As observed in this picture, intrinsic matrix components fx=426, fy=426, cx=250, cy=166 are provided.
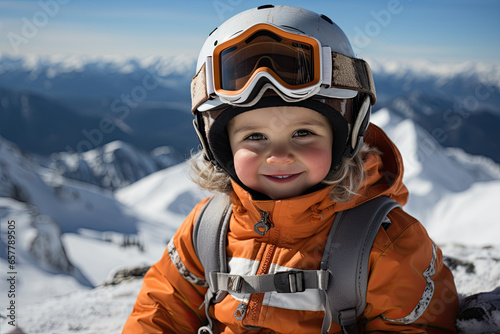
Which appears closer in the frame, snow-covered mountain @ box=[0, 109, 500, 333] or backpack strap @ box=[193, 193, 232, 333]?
backpack strap @ box=[193, 193, 232, 333]

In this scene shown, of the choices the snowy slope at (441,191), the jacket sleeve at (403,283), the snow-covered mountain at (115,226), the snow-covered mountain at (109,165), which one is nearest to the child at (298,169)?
the jacket sleeve at (403,283)

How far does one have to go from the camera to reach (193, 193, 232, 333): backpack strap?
67.5 inches

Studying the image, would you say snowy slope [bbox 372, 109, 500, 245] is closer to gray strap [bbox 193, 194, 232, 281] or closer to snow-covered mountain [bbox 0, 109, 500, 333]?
snow-covered mountain [bbox 0, 109, 500, 333]

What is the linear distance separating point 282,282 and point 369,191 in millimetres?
482

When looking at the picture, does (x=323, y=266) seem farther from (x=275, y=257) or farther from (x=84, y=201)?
(x=84, y=201)

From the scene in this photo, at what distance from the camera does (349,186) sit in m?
1.58

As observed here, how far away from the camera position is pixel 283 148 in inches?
57.3

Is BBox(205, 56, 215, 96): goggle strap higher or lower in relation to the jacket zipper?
higher

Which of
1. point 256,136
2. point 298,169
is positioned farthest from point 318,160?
point 256,136

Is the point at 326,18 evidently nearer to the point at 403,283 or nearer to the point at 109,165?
the point at 403,283

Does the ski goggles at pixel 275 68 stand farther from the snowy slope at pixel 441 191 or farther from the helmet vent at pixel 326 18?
the snowy slope at pixel 441 191

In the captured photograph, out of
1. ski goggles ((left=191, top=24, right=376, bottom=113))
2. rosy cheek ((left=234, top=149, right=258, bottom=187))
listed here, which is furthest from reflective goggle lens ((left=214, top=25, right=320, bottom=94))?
rosy cheek ((left=234, top=149, right=258, bottom=187))

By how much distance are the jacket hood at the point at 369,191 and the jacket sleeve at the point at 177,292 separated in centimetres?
34

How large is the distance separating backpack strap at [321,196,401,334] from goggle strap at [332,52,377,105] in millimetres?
464
